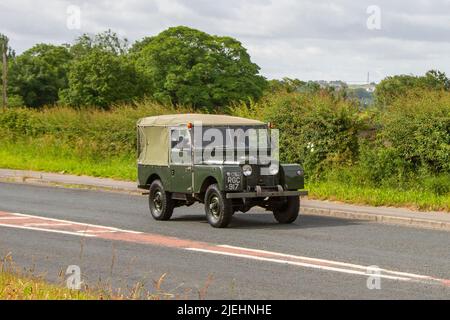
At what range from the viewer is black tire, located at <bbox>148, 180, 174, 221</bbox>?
18703 mm

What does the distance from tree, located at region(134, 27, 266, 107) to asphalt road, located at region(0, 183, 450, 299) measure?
76543 millimetres

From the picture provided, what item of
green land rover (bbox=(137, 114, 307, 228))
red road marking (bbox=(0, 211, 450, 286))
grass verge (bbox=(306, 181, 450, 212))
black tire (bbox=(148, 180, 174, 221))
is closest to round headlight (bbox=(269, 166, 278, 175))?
green land rover (bbox=(137, 114, 307, 228))

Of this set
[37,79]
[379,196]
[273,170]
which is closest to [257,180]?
[273,170]

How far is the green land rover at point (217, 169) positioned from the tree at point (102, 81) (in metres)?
75.0

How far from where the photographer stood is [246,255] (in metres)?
13.6

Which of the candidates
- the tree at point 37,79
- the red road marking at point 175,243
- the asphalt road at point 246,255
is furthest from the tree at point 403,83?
the tree at point 37,79

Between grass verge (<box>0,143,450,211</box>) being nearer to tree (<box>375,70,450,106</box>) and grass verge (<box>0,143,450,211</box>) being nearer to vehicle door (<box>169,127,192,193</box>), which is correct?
tree (<box>375,70,450,106</box>)

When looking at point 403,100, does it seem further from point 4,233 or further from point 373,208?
point 4,233

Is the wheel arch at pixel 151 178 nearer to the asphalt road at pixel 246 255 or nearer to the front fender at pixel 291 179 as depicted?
the asphalt road at pixel 246 255

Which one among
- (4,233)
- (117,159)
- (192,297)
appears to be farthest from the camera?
(117,159)

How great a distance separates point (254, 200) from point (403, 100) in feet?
20.9

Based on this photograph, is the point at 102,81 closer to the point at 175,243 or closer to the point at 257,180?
the point at 257,180
